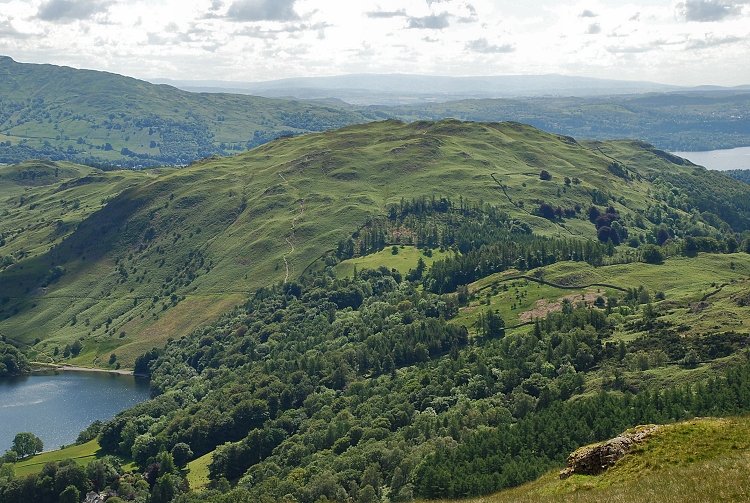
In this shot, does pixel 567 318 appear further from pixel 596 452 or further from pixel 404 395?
pixel 596 452

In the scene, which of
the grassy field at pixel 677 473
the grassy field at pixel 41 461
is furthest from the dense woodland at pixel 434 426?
the grassy field at pixel 677 473

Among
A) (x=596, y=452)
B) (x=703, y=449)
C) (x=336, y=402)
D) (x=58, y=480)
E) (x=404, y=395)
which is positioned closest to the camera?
(x=703, y=449)

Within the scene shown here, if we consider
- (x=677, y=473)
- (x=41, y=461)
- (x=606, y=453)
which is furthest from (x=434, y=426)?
(x=41, y=461)

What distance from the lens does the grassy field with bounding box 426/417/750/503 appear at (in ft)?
137

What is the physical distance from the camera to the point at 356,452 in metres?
142

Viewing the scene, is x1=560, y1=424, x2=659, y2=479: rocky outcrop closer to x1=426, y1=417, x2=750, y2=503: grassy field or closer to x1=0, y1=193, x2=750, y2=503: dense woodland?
x1=426, y1=417, x2=750, y2=503: grassy field

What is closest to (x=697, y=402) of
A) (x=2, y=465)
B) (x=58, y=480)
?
(x=58, y=480)

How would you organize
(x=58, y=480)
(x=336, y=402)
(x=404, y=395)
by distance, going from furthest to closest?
(x=336, y=402) < (x=404, y=395) < (x=58, y=480)

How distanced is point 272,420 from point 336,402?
18117 mm

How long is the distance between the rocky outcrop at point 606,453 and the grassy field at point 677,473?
0.81m

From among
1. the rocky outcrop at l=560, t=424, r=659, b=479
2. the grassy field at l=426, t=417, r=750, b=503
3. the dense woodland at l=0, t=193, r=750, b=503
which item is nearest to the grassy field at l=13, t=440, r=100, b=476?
the dense woodland at l=0, t=193, r=750, b=503

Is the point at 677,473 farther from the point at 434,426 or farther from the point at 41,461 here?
the point at 41,461

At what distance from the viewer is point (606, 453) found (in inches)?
2392

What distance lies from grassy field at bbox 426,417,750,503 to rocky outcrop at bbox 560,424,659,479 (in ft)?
2.66
